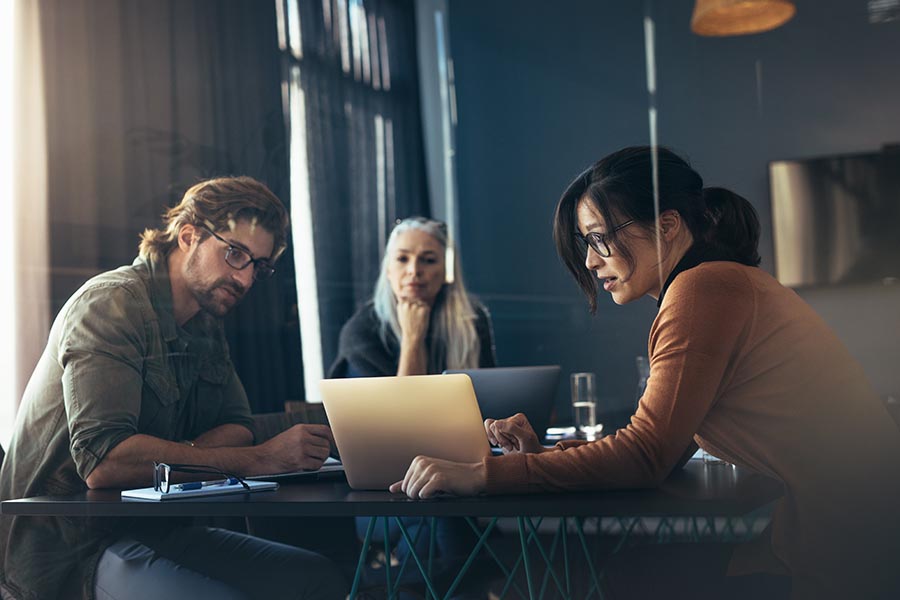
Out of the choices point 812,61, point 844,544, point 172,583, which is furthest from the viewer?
point 812,61

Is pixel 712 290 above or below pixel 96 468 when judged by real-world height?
above

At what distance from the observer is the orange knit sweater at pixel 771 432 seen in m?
1.30

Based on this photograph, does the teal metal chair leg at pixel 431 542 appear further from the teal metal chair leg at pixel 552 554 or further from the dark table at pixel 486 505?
the teal metal chair leg at pixel 552 554

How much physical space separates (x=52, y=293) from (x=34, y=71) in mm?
564

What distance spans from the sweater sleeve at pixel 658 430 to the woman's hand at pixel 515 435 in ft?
0.86

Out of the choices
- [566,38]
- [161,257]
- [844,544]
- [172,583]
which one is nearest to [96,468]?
[172,583]

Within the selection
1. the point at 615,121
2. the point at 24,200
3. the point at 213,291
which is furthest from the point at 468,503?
the point at 615,121

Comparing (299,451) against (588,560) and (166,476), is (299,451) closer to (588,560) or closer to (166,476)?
(166,476)

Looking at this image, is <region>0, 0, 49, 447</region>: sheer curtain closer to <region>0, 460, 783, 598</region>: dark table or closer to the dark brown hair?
<region>0, 460, 783, 598</region>: dark table

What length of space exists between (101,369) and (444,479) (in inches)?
34.2

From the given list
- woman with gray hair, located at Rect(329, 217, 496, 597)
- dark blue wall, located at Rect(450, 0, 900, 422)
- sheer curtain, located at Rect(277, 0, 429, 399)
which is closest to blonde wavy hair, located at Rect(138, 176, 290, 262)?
sheer curtain, located at Rect(277, 0, 429, 399)

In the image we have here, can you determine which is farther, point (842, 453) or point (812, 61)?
point (812, 61)

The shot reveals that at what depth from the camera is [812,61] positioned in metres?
2.31

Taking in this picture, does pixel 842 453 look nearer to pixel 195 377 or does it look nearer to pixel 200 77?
pixel 195 377
